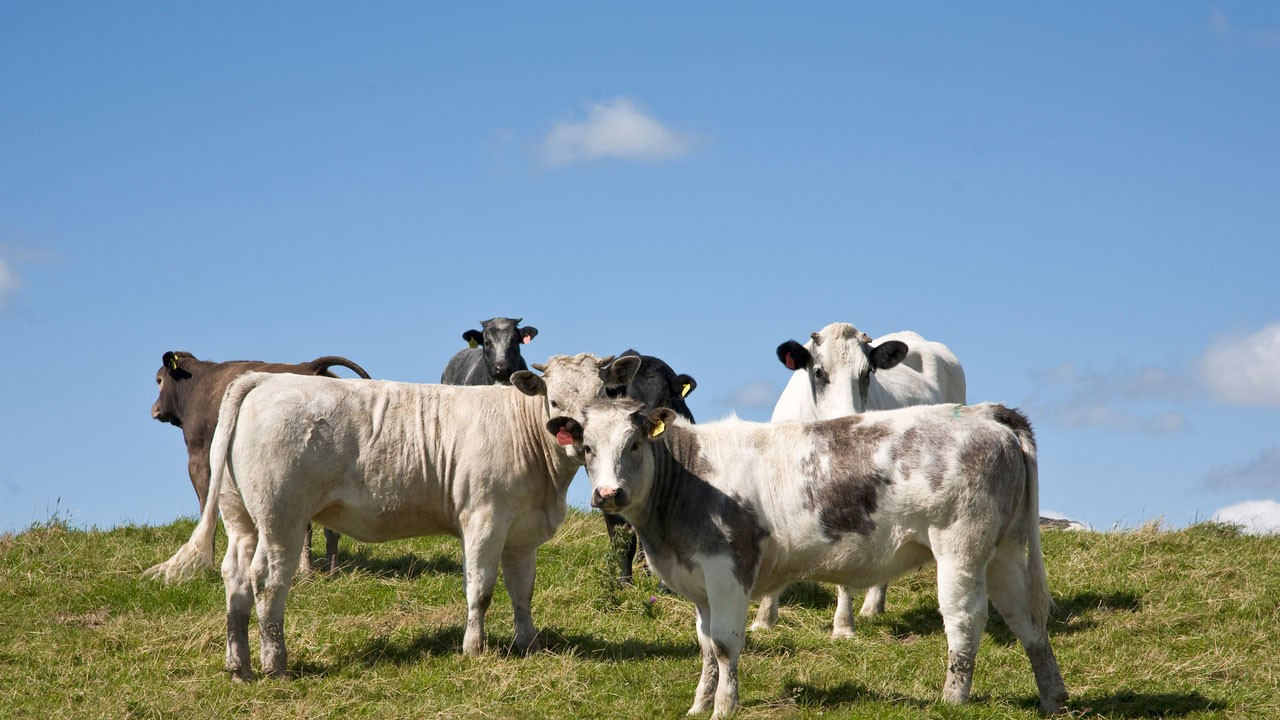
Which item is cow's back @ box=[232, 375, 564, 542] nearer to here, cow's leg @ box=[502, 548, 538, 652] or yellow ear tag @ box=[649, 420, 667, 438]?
cow's leg @ box=[502, 548, 538, 652]

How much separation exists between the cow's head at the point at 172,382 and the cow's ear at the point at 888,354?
862 centimetres

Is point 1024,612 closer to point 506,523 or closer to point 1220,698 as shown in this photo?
point 1220,698

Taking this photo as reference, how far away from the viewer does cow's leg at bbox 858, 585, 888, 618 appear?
41.4ft

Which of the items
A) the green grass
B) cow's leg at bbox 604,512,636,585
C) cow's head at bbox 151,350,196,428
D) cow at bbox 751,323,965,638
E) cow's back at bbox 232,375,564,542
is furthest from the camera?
cow's head at bbox 151,350,196,428

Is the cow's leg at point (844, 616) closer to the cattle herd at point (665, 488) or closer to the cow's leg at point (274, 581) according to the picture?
the cattle herd at point (665, 488)

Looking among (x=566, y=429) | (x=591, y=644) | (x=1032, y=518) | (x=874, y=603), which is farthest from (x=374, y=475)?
(x=1032, y=518)

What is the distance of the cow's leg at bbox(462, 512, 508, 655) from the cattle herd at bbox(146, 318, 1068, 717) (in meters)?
0.02

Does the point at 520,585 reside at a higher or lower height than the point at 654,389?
lower

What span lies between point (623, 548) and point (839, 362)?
111 inches

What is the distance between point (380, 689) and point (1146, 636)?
6748mm

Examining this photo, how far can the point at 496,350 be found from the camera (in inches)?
669

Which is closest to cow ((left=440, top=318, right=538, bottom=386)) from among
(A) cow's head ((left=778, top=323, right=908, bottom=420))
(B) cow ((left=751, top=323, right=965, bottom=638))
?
(B) cow ((left=751, top=323, right=965, bottom=638))

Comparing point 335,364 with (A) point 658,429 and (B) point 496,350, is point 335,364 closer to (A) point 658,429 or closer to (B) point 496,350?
(B) point 496,350

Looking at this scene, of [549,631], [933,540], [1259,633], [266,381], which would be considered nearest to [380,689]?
[549,631]
